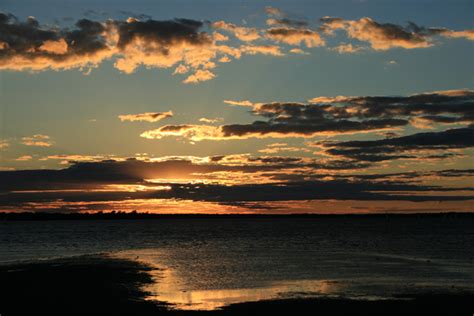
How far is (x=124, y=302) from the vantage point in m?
38.2

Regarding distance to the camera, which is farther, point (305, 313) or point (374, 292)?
point (374, 292)

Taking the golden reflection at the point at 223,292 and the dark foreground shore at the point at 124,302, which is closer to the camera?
the dark foreground shore at the point at 124,302

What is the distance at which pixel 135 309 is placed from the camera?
3569 cm

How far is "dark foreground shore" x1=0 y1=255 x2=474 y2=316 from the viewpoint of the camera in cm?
3469

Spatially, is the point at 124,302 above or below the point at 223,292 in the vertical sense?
below

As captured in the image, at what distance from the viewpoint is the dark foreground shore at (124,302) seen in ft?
114

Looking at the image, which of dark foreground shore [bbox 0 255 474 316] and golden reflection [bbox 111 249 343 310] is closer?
dark foreground shore [bbox 0 255 474 316]

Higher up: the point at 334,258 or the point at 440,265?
the point at 334,258

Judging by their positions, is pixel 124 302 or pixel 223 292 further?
pixel 223 292

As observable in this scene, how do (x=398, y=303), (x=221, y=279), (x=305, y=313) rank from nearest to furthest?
(x=305, y=313), (x=398, y=303), (x=221, y=279)

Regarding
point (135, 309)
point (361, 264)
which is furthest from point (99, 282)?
point (361, 264)

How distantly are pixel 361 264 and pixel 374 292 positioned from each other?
939 inches

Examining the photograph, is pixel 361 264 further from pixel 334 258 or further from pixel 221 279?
pixel 221 279

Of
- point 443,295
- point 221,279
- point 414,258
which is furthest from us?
point 414,258
